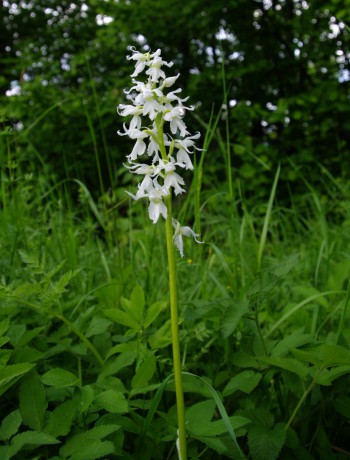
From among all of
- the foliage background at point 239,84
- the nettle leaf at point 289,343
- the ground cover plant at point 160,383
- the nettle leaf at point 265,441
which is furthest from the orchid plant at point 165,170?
the foliage background at point 239,84

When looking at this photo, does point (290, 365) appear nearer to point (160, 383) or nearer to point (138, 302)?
point (160, 383)

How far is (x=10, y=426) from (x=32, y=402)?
0.34 feet

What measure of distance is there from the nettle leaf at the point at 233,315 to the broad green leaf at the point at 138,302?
0.83ft

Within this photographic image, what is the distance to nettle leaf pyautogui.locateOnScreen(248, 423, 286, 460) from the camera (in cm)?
115

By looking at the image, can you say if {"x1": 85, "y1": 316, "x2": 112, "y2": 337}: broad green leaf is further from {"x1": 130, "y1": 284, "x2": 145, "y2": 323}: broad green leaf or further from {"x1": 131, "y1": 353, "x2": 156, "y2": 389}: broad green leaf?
{"x1": 131, "y1": 353, "x2": 156, "y2": 389}: broad green leaf

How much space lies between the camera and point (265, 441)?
3.90 feet

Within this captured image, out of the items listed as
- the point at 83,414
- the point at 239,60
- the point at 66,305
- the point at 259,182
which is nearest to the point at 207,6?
the point at 239,60

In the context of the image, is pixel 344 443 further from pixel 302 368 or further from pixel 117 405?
pixel 117 405

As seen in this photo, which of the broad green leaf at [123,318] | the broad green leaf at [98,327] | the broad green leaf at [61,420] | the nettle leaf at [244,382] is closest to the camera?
the broad green leaf at [61,420]

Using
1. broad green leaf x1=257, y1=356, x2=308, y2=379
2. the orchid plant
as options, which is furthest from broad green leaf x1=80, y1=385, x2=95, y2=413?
broad green leaf x1=257, y1=356, x2=308, y2=379

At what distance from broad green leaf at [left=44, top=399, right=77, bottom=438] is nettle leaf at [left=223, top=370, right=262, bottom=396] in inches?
17.4

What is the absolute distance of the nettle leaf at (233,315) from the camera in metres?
1.31

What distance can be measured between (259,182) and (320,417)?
507cm

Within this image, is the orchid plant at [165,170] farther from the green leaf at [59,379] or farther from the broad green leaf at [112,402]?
the green leaf at [59,379]
